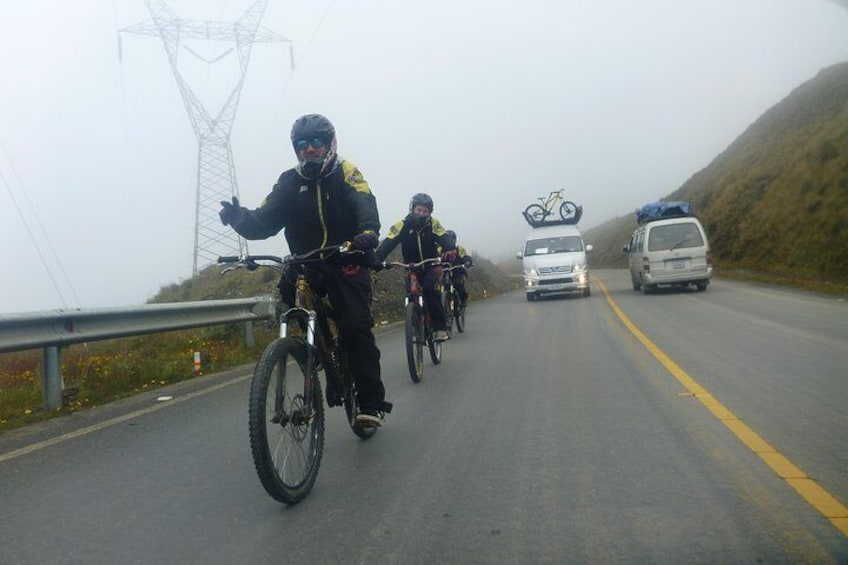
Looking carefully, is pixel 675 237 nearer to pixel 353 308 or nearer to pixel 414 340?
pixel 414 340

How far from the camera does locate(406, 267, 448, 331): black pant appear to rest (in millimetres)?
9656

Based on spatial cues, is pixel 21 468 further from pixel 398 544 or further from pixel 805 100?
pixel 805 100

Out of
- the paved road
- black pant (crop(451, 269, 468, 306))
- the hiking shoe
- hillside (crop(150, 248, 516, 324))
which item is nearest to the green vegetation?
the paved road

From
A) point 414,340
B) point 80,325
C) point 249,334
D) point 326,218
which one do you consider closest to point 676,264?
point 249,334

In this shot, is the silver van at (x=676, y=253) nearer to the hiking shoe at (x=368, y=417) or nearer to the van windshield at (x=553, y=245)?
the van windshield at (x=553, y=245)

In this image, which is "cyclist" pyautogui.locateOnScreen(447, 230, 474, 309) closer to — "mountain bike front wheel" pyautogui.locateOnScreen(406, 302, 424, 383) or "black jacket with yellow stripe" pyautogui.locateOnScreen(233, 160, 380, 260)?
"mountain bike front wheel" pyautogui.locateOnScreen(406, 302, 424, 383)

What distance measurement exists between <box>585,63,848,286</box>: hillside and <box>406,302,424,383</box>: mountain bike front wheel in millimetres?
18410

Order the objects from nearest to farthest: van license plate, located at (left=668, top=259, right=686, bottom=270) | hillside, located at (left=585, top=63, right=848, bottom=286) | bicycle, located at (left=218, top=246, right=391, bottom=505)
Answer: bicycle, located at (left=218, top=246, right=391, bottom=505), van license plate, located at (left=668, top=259, right=686, bottom=270), hillside, located at (left=585, top=63, right=848, bottom=286)

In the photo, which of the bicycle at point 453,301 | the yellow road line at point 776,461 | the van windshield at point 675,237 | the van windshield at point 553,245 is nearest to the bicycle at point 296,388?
the yellow road line at point 776,461

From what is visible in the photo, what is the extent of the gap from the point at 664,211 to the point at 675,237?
6413mm

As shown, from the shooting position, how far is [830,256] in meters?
26.5

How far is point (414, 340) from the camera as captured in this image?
8.49 meters

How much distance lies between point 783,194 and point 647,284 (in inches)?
744

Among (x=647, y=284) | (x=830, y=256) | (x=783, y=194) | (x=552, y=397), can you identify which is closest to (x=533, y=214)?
(x=647, y=284)
